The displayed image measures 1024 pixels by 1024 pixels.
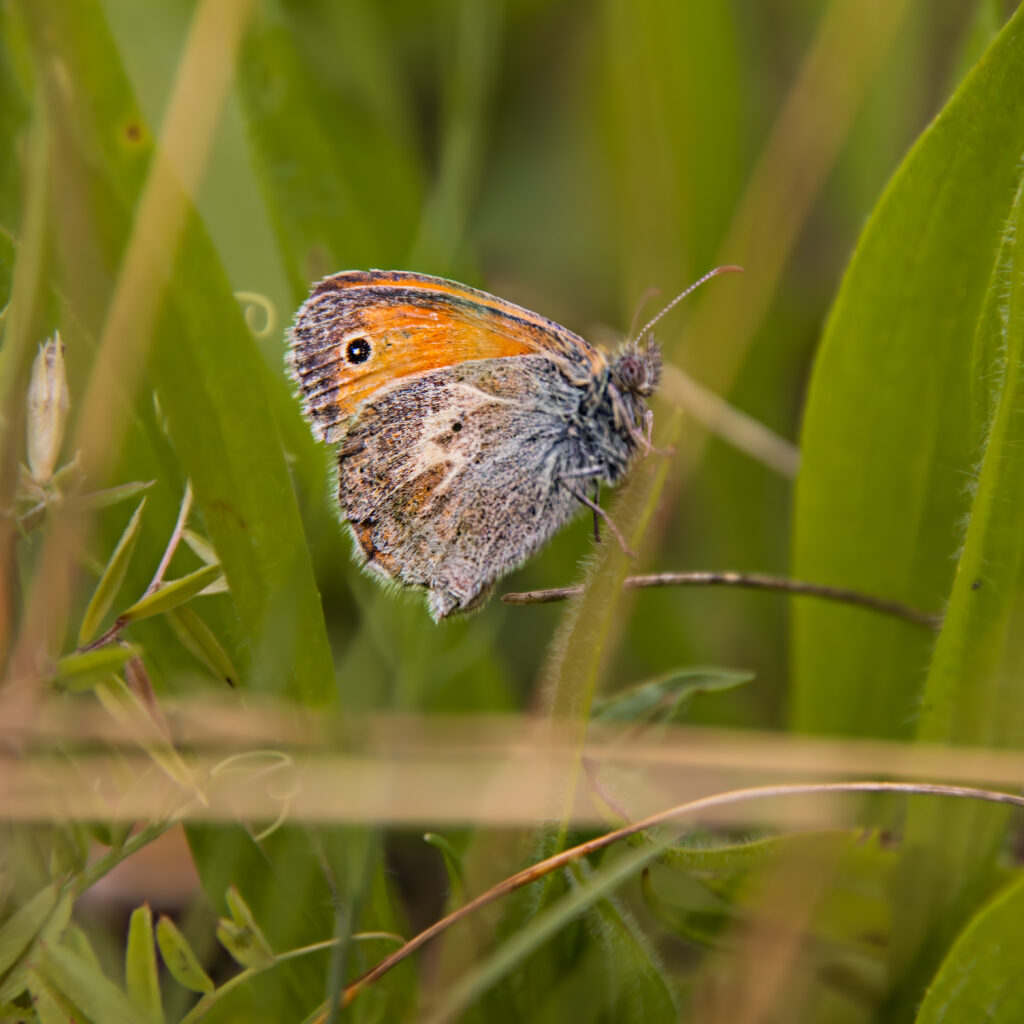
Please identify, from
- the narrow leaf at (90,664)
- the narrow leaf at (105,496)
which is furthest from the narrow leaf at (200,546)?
the narrow leaf at (90,664)

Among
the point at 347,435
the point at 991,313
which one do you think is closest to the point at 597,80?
the point at 347,435

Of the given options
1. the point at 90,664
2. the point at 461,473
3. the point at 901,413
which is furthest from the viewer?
the point at 461,473

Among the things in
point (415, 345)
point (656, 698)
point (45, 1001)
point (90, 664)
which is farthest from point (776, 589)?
point (45, 1001)

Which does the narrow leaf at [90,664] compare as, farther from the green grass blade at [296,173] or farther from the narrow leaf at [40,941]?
the green grass blade at [296,173]

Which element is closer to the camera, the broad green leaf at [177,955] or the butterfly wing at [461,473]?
the broad green leaf at [177,955]

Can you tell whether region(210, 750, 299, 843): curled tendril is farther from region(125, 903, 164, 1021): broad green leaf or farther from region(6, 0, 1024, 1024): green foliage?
region(125, 903, 164, 1021): broad green leaf

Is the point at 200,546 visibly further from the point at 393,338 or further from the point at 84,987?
the point at 393,338

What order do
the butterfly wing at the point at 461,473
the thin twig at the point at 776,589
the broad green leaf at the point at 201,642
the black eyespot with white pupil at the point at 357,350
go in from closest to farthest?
the broad green leaf at the point at 201,642 < the thin twig at the point at 776,589 < the butterfly wing at the point at 461,473 < the black eyespot with white pupil at the point at 357,350

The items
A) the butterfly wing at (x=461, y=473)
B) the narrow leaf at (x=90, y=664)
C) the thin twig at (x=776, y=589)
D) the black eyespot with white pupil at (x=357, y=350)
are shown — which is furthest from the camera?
the black eyespot with white pupil at (x=357, y=350)
